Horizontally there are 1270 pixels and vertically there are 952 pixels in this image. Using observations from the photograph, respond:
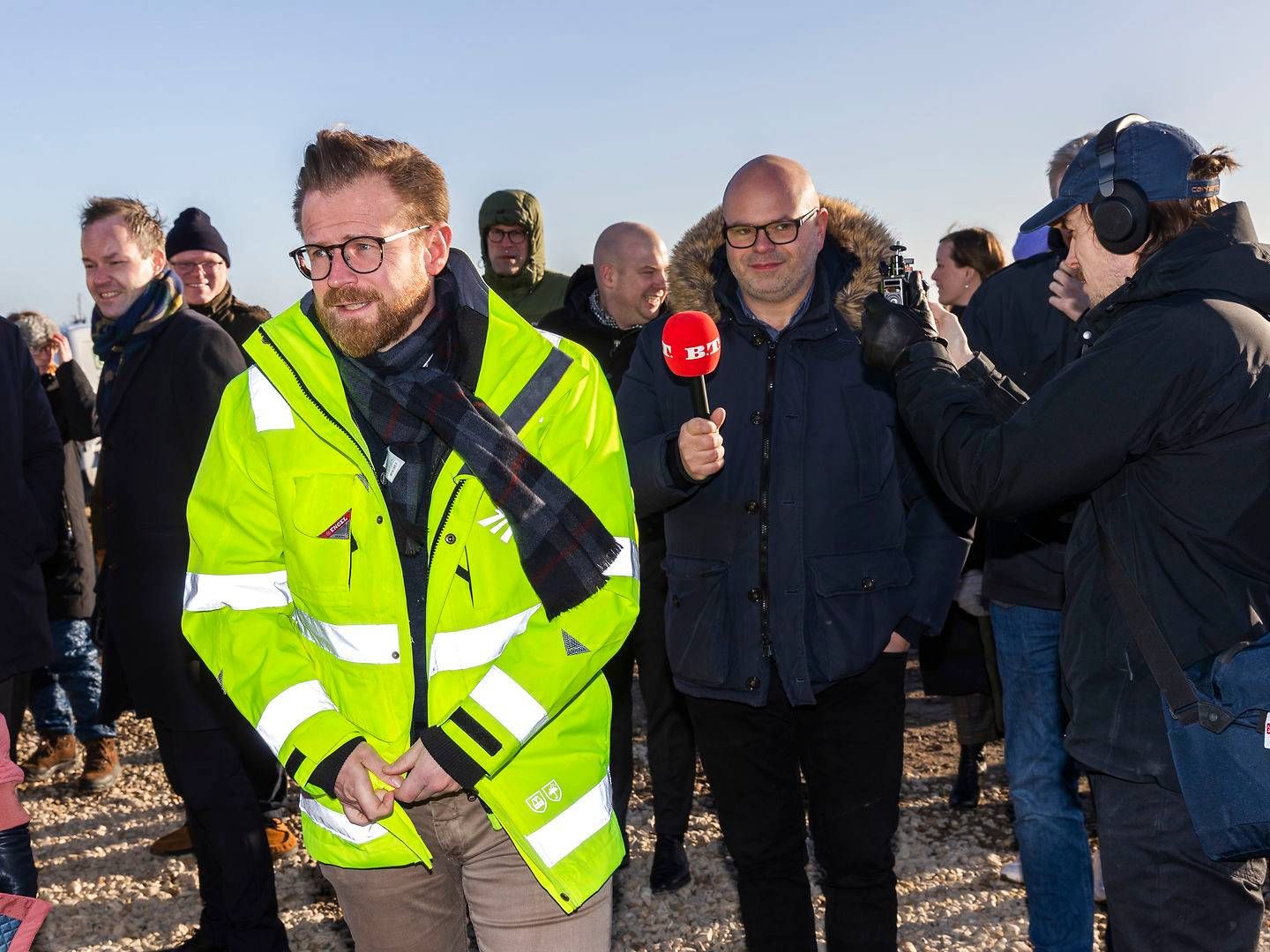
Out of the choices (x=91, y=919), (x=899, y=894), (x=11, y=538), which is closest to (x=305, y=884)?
(x=91, y=919)

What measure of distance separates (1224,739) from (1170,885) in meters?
0.36

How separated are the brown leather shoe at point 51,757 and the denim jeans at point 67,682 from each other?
0.05 meters

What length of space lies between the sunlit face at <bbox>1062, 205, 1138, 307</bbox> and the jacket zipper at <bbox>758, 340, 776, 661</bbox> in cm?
99

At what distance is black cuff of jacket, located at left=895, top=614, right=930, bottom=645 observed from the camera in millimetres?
3668

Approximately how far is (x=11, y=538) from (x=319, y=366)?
270cm

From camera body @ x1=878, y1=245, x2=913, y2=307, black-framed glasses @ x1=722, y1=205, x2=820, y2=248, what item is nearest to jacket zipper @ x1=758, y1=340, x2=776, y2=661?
black-framed glasses @ x1=722, y1=205, x2=820, y2=248

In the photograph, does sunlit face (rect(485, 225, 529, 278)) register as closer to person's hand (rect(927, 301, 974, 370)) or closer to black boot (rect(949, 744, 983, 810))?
black boot (rect(949, 744, 983, 810))

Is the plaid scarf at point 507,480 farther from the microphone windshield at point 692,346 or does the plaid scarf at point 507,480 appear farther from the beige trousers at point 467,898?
the microphone windshield at point 692,346

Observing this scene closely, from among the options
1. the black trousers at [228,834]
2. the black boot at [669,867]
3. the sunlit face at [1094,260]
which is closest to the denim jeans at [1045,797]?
the sunlit face at [1094,260]

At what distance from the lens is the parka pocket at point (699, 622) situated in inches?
141

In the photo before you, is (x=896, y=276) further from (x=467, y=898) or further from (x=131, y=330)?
(x=131, y=330)

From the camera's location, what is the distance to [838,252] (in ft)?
12.6

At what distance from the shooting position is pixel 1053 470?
104 inches

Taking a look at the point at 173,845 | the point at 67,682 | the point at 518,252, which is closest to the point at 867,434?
the point at 518,252
